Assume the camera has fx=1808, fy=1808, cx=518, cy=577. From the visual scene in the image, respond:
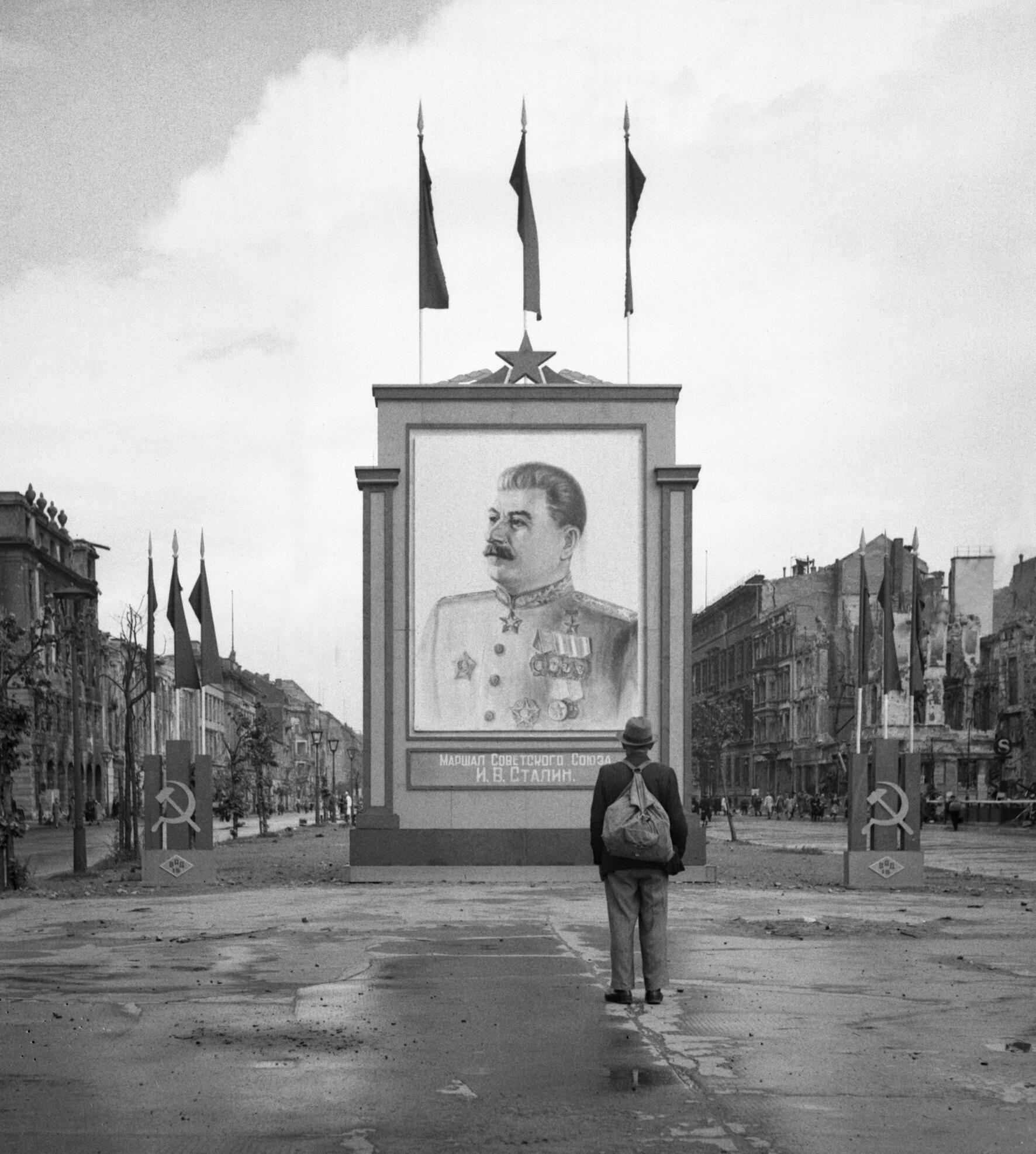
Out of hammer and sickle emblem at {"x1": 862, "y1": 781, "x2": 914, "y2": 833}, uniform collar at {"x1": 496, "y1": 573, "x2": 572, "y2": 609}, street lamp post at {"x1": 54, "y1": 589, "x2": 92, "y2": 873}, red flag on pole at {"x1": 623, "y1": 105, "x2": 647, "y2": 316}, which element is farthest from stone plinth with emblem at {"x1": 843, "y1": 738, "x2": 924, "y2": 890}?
street lamp post at {"x1": 54, "y1": 589, "x2": 92, "y2": 873}

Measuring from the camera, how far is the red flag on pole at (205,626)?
30938 mm

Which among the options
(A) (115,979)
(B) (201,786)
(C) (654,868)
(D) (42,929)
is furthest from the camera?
(B) (201,786)

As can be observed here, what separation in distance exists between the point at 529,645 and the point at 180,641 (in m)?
6.90

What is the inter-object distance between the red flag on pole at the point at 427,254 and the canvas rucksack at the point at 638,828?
68.3 ft

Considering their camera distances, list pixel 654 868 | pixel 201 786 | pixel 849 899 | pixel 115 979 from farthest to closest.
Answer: pixel 201 786, pixel 849 899, pixel 115 979, pixel 654 868

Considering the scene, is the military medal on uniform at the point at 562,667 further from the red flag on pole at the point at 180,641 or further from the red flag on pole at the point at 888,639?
the red flag on pole at the point at 888,639

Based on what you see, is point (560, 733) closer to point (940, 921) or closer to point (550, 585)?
point (550, 585)

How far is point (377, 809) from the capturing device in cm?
2788

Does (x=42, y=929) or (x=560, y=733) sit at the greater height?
(x=560, y=733)

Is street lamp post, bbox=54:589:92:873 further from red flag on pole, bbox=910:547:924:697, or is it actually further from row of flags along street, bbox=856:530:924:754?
red flag on pole, bbox=910:547:924:697

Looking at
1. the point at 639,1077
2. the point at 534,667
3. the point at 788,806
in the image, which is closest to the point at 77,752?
the point at 534,667

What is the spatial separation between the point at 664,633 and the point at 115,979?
16809mm

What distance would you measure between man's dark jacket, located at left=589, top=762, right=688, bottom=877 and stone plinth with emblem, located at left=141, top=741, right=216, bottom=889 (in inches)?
585

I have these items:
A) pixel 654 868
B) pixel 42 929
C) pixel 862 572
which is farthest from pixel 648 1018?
pixel 862 572
